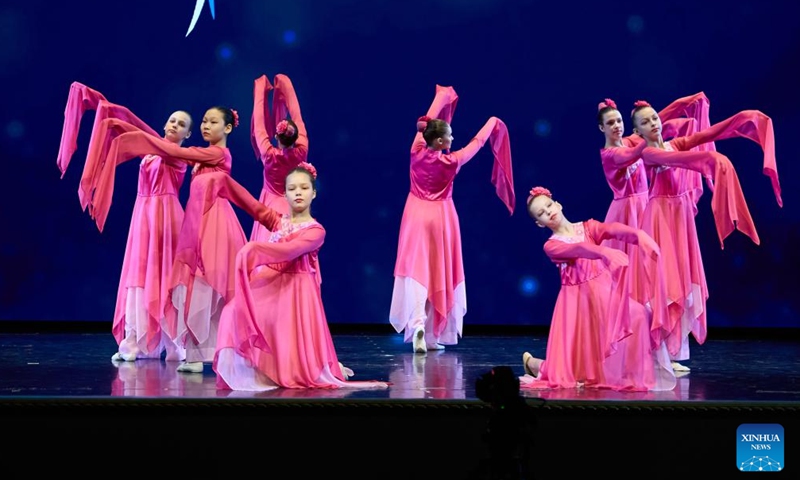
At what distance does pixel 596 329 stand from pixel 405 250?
7.26ft

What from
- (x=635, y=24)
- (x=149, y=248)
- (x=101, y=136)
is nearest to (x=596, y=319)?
(x=149, y=248)

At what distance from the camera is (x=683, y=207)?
18.7ft

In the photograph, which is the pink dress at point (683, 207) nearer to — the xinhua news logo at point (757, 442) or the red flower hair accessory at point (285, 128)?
the xinhua news logo at point (757, 442)

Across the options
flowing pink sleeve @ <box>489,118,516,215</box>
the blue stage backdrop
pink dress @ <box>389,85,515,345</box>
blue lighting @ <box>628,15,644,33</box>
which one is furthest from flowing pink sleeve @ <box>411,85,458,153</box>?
blue lighting @ <box>628,15,644,33</box>

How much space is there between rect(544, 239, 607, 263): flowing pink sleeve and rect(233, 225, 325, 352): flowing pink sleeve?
1085mm

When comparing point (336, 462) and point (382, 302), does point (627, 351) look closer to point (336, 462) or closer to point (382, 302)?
point (336, 462)

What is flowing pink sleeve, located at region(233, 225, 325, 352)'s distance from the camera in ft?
14.7

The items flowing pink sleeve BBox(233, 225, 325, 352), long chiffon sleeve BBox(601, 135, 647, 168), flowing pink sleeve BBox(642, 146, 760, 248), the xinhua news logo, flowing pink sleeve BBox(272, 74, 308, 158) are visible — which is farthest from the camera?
flowing pink sleeve BBox(272, 74, 308, 158)

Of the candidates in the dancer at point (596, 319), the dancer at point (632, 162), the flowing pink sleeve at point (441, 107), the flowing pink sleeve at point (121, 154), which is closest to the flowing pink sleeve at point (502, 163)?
the flowing pink sleeve at point (441, 107)

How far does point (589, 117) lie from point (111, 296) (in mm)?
3850

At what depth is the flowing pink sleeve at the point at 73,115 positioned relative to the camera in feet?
19.4

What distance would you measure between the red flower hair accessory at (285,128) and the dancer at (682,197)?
1.90m

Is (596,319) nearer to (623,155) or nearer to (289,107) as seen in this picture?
(623,155)

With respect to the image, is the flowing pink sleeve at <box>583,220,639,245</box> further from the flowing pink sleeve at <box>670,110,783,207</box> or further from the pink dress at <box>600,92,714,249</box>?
the pink dress at <box>600,92,714,249</box>
